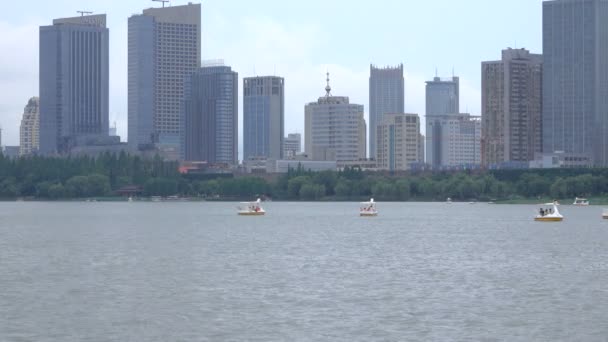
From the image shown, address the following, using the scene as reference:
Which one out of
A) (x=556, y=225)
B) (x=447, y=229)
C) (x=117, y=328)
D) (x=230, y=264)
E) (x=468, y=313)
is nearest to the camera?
(x=117, y=328)

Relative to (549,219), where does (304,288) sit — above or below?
below

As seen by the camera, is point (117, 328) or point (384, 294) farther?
point (384, 294)

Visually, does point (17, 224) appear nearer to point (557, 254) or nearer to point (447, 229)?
point (447, 229)

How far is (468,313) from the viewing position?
2611 inches

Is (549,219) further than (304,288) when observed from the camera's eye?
Yes

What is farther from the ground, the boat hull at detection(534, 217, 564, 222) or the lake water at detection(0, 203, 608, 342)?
the boat hull at detection(534, 217, 564, 222)

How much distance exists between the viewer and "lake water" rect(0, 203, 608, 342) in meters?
60.9

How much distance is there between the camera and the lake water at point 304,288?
60.9 m

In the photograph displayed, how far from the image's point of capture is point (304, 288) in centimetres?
7812

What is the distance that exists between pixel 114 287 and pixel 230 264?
777 inches

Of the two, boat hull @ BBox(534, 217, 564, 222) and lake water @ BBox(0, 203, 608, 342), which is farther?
boat hull @ BBox(534, 217, 564, 222)

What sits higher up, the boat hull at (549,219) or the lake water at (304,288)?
the boat hull at (549,219)

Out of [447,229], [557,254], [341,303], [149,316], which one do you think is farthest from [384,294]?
[447,229]

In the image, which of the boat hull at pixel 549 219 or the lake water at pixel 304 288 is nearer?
the lake water at pixel 304 288
